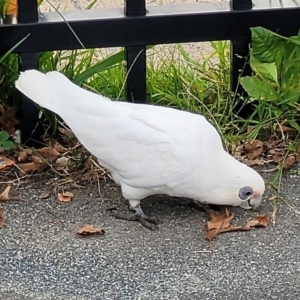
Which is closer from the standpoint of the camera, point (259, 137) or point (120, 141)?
point (120, 141)

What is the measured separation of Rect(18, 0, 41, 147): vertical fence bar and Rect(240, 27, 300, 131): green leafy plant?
0.83 meters

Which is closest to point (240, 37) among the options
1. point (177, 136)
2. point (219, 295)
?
point (177, 136)

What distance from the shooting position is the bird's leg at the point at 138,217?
9.97 feet

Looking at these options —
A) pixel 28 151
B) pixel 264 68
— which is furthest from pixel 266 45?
pixel 28 151

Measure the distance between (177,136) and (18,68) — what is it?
2.95 feet

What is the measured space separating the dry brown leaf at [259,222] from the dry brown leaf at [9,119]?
1086 millimetres

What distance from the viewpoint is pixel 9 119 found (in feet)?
11.6

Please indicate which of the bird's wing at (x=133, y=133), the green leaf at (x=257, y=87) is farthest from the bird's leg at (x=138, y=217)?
the green leaf at (x=257, y=87)

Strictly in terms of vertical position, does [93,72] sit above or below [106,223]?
above

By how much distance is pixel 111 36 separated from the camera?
3.46 metres

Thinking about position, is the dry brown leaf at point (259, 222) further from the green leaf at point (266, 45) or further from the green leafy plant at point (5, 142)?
the green leafy plant at point (5, 142)

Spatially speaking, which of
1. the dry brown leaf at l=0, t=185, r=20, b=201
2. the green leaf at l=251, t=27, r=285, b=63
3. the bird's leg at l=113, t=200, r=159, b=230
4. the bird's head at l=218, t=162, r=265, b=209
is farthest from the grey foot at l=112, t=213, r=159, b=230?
the green leaf at l=251, t=27, r=285, b=63

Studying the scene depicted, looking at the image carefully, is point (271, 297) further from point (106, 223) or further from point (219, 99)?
point (219, 99)

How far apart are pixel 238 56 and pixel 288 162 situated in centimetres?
50
